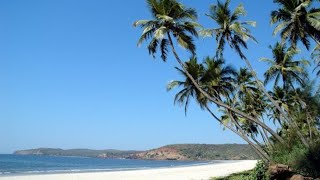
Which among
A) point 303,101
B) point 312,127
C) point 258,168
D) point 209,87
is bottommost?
point 258,168

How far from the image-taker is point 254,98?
1538 inches

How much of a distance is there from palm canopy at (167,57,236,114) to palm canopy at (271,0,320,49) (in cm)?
547

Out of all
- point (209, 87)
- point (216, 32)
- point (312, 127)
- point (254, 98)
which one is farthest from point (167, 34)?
point (254, 98)

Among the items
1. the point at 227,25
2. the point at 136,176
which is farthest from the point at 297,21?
the point at 136,176

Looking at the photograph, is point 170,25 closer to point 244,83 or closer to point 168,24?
point 168,24

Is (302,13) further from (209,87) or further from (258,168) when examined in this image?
(258,168)

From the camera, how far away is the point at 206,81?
1177 inches

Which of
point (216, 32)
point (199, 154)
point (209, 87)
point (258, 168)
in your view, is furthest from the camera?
point (199, 154)

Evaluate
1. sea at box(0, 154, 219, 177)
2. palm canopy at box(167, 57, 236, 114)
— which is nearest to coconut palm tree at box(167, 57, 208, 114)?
palm canopy at box(167, 57, 236, 114)

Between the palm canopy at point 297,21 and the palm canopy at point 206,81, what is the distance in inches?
215

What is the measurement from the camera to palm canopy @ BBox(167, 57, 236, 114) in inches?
1139

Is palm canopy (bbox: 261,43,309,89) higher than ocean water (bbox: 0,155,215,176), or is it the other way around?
palm canopy (bbox: 261,43,309,89)

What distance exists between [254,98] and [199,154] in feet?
514

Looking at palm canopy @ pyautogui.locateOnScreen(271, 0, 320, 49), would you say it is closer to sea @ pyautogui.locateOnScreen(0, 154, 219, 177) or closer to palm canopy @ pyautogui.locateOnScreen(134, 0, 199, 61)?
palm canopy @ pyautogui.locateOnScreen(134, 0, 199, 61)
